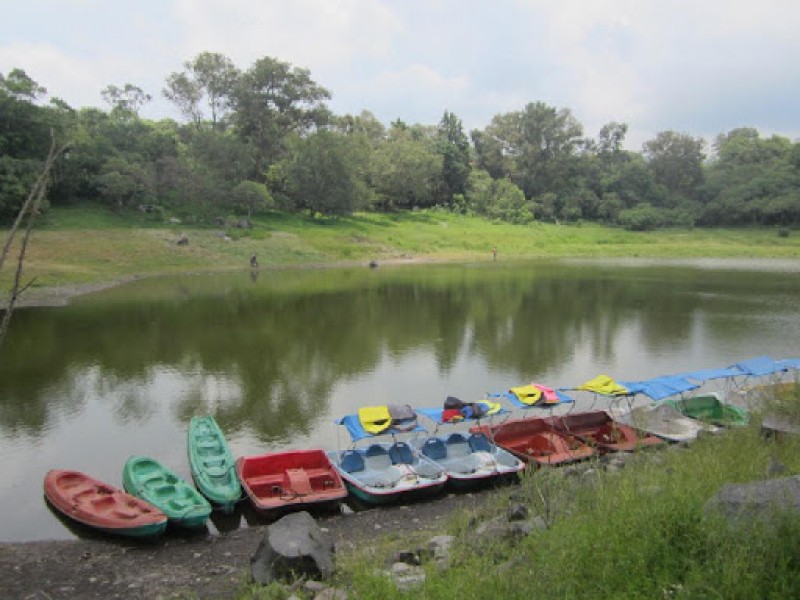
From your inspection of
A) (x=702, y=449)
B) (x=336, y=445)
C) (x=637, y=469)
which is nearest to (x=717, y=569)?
(x=637, y=469)

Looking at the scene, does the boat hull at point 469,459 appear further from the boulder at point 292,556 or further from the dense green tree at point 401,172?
the dense green tree at point 401,172

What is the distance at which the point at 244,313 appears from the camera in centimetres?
3606

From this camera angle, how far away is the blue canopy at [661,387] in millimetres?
18112

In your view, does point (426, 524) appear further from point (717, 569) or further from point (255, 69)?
point (255, 69)

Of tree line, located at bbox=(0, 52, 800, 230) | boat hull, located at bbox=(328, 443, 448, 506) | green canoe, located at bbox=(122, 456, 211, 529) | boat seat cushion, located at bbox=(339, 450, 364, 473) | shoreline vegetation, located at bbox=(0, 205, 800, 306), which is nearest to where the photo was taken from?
green canoe, located at bbox=(122, 456, 211, 529)

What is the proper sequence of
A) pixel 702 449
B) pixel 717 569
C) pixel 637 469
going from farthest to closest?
pixel 702 449 → pixel 637 469 → pixel 717 569

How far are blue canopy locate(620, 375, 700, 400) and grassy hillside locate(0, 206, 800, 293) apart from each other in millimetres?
36250

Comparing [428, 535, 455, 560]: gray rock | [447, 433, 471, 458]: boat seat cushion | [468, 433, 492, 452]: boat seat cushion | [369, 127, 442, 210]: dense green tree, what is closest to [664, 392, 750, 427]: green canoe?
[468, 433, 492, 452]: boat seat cushion

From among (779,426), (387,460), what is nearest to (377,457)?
(387,460)

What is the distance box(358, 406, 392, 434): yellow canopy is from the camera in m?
15.6

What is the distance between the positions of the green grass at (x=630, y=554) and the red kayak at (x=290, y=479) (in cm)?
387

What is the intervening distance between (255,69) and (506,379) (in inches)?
2736

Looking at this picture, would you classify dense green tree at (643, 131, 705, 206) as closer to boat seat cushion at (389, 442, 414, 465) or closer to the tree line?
the tree line

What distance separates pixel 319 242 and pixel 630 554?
6224cm
